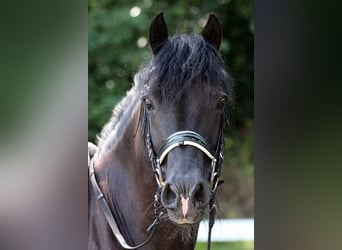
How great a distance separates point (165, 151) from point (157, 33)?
0.59 m

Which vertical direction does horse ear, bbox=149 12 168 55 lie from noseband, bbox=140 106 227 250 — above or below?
above

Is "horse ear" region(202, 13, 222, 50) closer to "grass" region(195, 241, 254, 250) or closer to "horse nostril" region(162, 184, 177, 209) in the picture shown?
"horse nostril" region(162, 184, 177, 209)

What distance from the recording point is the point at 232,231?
278 inches

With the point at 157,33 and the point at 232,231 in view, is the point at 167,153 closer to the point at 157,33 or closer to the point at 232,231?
the point at 157,33

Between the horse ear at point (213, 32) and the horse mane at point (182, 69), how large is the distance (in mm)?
72

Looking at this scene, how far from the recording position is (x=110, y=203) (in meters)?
2.91

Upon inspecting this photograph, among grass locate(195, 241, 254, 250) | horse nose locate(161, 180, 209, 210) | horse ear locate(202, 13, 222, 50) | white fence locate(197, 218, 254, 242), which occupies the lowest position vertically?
horse nose locate(161, 180, 209, 210)

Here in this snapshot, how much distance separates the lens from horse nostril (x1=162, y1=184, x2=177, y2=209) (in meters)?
2.43

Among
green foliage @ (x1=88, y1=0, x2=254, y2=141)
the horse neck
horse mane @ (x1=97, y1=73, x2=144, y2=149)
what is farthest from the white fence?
the horse neck

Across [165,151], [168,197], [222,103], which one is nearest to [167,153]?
[165,151]

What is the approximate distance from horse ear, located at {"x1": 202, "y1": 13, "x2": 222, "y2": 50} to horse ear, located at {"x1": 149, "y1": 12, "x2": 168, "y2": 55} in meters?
0.20
